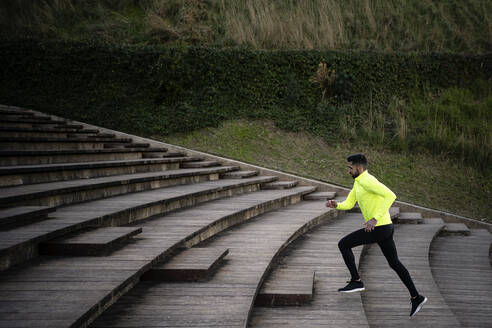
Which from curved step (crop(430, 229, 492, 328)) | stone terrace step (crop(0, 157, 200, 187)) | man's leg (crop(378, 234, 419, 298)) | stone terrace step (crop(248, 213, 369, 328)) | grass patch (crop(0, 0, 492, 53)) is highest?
grass patch (crop(0, 0, 492, 53))

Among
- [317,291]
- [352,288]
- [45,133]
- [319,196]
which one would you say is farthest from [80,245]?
[319,196]

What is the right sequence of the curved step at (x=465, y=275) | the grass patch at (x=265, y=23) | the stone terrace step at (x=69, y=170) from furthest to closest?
the grass patch at (x=265, y=23) → the stone terrace step at (x=69, y=170) → the curved step at (x=465, y=275)

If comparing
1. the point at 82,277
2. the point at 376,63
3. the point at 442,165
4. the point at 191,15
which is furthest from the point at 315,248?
the point at 191,15

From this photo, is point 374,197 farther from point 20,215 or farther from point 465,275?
point 20,215

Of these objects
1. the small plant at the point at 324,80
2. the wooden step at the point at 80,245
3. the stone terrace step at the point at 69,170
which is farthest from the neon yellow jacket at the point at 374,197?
the small plant at the point at 324,80

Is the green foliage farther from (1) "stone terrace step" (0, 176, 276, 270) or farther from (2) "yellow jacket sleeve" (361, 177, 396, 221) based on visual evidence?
(2) "yellow jacket sleeve" (361, 177, 396, 221)

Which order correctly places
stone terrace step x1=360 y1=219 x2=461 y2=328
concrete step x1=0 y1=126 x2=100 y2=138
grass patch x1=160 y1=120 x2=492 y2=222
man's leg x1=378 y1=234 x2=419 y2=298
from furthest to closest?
grass patch x1=160 y1=120 x2=492 y2=222
concrete step x1=0 y1=126 x2=100 y2=138
man's leg x1=378 y1=234 x2=419 y2=298
stone terrace step x1=360 y1=219 x2=461 y2=328

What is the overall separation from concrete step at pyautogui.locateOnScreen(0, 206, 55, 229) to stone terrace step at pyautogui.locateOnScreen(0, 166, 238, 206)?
26 cm

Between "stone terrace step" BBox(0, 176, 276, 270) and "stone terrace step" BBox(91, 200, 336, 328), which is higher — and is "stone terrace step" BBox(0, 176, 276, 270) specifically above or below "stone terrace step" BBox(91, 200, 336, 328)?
above

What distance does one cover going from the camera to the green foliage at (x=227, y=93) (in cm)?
1359

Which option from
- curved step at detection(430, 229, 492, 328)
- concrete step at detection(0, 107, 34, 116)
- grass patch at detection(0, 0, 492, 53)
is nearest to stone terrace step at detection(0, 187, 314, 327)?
curved step at detection(430, 229, 492, 328)

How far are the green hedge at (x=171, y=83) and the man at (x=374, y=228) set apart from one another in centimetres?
951

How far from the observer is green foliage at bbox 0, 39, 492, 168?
13.6 metres

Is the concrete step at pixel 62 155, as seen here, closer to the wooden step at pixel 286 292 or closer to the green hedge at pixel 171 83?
the green hedge at pixel 171 83
